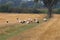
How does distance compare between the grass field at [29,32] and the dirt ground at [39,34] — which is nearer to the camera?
the dirt ground at [39,34]

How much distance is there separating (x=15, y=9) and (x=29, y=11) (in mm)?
3812

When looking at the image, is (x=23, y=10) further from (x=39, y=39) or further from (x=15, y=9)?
(x=39, y=39)

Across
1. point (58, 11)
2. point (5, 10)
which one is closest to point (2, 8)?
point (5, 10)

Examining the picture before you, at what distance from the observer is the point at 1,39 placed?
46.3ft

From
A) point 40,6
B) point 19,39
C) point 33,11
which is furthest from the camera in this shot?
point 40,6

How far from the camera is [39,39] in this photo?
14.2 m

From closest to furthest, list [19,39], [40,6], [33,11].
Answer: [19,39]
[33,11]
[40,6]

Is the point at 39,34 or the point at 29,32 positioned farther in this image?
the point at 29,32

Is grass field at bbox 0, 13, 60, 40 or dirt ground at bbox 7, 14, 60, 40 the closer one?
dirt ground at bbox 7, 14, 60, 40

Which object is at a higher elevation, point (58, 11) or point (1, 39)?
point (1, 39)

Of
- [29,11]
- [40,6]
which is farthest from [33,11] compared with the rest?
[40,6]

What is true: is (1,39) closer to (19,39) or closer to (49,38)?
(19,39)

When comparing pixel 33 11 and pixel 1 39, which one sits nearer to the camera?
pixel 1 39

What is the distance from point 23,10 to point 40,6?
17723 mm
